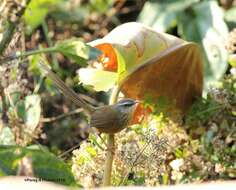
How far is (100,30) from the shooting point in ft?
17.0

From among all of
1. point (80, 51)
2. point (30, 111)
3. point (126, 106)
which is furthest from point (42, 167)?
point (30, 111)

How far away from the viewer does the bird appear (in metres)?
3.12

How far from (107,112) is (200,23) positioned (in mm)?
1542

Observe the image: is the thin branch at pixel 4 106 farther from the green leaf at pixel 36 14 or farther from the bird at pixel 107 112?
the green leaf at pixel 36 14

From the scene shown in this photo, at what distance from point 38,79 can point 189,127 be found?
1221 millimetres

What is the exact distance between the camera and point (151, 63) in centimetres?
343

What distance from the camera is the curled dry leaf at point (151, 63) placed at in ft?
10.6

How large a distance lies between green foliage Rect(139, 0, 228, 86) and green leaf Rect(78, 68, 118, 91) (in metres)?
1.11

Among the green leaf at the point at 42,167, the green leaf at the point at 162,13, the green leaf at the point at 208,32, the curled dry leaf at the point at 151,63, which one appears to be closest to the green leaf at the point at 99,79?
the curled dry leaf at the point at 151,63

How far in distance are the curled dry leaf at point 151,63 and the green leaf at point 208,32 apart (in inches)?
17.5

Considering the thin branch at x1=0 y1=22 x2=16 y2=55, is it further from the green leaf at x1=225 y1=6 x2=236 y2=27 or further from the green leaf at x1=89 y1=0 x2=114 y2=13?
the green leaf at x1=89 y1=0 x2=114 y2=13

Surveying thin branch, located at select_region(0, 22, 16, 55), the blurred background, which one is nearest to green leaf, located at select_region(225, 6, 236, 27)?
the blurred background

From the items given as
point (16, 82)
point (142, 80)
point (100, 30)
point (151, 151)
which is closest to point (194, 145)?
point (142, 80)

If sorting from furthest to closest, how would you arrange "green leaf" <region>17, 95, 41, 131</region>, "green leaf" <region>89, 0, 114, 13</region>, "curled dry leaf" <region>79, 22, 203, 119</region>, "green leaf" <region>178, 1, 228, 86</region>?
"green leaf" <region>89, 0, 114, 13</region>, "green leaf" <region>178, 1, 228, 86</region>, "green leaf" <region>17, 95, 41, 131</region>, "curled dry leaf" <region>79, 22, 203, 119</region>
